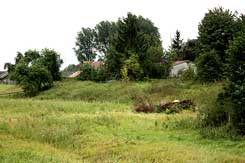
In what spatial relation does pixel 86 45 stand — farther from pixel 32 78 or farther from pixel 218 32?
pixel 218 32

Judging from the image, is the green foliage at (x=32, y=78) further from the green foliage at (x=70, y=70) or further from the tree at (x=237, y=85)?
the green foliage at (x=70, y=70)

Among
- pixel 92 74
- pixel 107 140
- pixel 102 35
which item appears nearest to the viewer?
pixel 107 140

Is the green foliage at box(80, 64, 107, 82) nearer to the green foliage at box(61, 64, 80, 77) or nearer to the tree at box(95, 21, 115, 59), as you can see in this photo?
the green foliage at box(61, 64, 80, 77)

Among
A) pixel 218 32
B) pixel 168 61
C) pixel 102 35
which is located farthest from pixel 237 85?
pixel 102 35

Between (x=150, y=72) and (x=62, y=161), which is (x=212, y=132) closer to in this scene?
(x=62, y=161)

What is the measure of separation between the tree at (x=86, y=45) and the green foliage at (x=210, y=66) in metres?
63.7

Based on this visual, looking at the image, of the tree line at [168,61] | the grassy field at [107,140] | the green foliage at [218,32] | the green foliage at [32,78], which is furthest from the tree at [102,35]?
the grassy field at [107,140]

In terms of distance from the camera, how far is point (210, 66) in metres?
43.1

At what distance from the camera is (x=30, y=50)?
6400 cm

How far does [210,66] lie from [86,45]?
6568 cm

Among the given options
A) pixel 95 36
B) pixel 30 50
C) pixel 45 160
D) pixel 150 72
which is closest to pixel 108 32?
pixel 95 36

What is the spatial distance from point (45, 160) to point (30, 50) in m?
51.8

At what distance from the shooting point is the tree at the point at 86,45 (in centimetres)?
10556

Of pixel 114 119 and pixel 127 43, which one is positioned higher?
pixel 127 43
